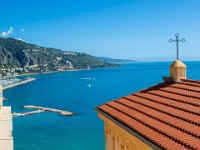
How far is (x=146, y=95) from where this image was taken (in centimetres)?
695

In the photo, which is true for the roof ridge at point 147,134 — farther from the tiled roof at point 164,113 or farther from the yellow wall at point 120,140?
the yellow wall at point 120,140

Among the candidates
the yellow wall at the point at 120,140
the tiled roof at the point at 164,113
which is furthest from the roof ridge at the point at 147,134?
the yellow wall at the point at 120,140

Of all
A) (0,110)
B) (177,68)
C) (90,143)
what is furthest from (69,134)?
(177,68)

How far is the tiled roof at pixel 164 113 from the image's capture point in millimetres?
4207

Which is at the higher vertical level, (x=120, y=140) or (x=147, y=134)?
(x=147, y=134)

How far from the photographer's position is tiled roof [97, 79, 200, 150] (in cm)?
421

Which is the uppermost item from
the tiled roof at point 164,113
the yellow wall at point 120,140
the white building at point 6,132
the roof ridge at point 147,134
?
the tiled roof at point 164,113

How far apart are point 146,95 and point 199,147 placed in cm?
326

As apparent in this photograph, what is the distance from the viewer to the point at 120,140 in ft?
20.2

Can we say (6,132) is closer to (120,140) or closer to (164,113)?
(120,140)

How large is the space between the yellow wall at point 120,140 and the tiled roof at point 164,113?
0.41ft

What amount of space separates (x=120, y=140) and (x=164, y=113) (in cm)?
115

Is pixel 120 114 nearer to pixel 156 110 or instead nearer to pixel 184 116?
pixel 156 110

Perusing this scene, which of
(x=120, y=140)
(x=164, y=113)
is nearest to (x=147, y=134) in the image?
(x=164, y=113)
